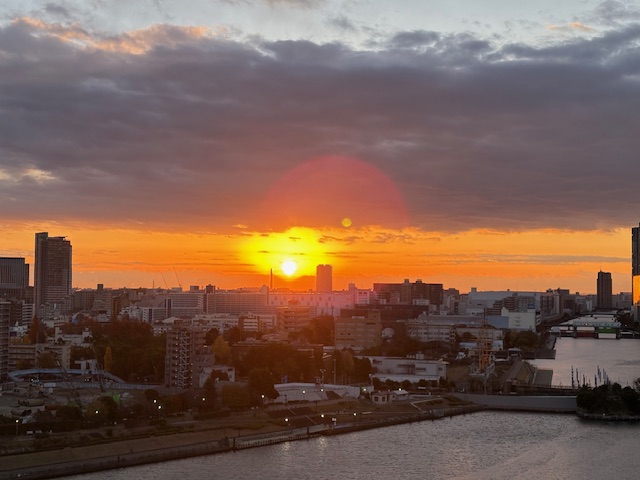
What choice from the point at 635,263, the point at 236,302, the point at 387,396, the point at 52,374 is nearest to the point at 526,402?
the point at 387,396

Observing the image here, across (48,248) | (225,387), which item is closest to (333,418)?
(225,387)

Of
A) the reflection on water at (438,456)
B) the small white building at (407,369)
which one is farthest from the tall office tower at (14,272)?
the reflection on water at (438,456)

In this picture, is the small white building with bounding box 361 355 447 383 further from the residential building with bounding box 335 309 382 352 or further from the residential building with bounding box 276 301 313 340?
the residential building with bounding box 276 301 313 340

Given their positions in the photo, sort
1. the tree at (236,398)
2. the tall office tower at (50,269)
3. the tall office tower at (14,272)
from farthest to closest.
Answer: the tall office tower at (50,269), the tall office tower at (14,272), the tree at (236,398)

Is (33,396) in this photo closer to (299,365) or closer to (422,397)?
(299,365)

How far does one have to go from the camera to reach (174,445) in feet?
45.5

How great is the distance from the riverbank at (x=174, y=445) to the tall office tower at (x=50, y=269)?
137 feet

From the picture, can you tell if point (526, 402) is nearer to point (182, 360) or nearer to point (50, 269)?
point (182, 360)

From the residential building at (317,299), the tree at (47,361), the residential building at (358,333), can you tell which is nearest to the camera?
the tree at (47,361)

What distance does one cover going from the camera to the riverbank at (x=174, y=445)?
1219 centimetres

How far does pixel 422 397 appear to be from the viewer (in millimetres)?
19719

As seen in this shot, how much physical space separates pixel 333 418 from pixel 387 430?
3.39 ft

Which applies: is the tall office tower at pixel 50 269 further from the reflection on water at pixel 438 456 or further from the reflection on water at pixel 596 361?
the reflection on water at pixel 438 456

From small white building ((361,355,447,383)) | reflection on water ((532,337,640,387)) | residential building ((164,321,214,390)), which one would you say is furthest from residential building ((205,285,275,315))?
residential building ((164,321,214,390))
